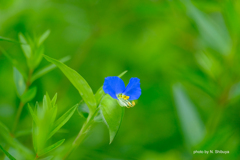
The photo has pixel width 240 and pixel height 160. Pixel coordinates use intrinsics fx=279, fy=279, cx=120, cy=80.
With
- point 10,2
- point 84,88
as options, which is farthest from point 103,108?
point 10,2

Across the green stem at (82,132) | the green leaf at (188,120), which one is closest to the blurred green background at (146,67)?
the green leaf at (188,120)

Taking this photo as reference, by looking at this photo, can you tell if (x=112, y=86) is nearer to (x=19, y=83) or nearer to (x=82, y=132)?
(x=82, y=132)

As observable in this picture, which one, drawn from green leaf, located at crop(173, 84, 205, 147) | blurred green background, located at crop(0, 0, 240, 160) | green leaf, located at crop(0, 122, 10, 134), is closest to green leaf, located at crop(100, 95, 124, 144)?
green leaf, located at crop(0, 122, 10, 134)

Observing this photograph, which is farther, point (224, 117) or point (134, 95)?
point (224, 117)

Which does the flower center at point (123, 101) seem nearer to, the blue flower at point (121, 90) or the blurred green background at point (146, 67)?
the blue flower at point (121, 90)

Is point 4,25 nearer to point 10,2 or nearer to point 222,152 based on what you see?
point 10,2

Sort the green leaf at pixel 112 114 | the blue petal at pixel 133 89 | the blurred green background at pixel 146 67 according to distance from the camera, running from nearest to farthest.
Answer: the green leaf at pixel 112 114 → the blue petal at pixel 133 89 → the blurred green background at pixel 146 67
